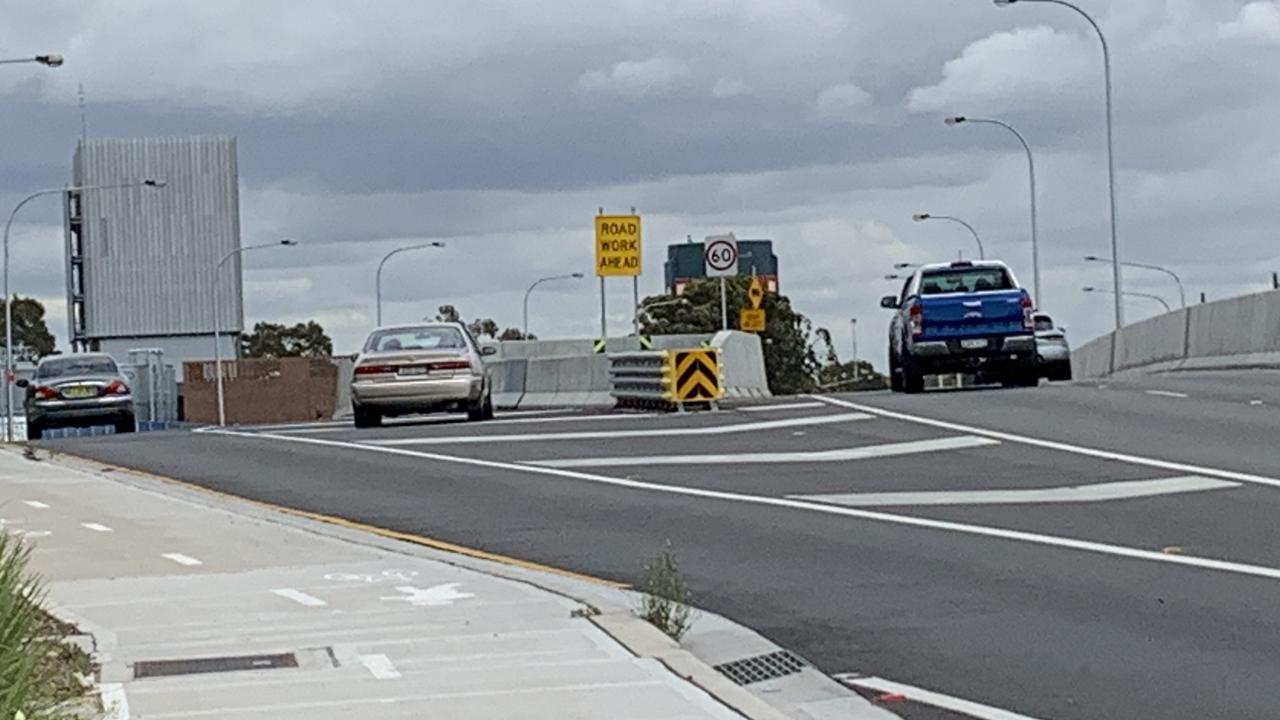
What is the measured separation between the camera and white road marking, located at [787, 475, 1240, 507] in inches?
708

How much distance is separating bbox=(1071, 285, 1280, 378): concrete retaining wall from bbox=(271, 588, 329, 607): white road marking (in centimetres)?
2670

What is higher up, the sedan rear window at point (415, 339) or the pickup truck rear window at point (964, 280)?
the pickup truck rear window at point (964, 280)

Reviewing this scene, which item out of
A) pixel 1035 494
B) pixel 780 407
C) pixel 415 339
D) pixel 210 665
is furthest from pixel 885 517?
pixel 415 339

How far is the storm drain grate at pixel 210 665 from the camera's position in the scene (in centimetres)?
1070

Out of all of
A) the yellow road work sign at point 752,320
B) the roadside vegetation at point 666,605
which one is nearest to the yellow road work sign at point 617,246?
the yellow road work sign at point 752,320

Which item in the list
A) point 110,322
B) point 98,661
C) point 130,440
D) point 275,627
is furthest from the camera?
point 110,322

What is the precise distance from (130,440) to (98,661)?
20607mm

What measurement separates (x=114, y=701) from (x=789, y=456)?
45.2 ft

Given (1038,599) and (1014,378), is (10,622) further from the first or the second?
(1014,378)

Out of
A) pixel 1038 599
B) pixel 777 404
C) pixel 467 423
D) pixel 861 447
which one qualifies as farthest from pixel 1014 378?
pixel 1038 599

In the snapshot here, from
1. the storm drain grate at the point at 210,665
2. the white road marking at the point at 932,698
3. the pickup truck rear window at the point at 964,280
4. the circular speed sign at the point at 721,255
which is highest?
the circular speed sign at the point at 721,255

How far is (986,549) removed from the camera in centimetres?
1501

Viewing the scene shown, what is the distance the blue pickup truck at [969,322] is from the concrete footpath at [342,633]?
1648 cm

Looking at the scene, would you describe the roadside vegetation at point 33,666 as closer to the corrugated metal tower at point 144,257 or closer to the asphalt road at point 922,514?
the asphalt road at point 922,514
